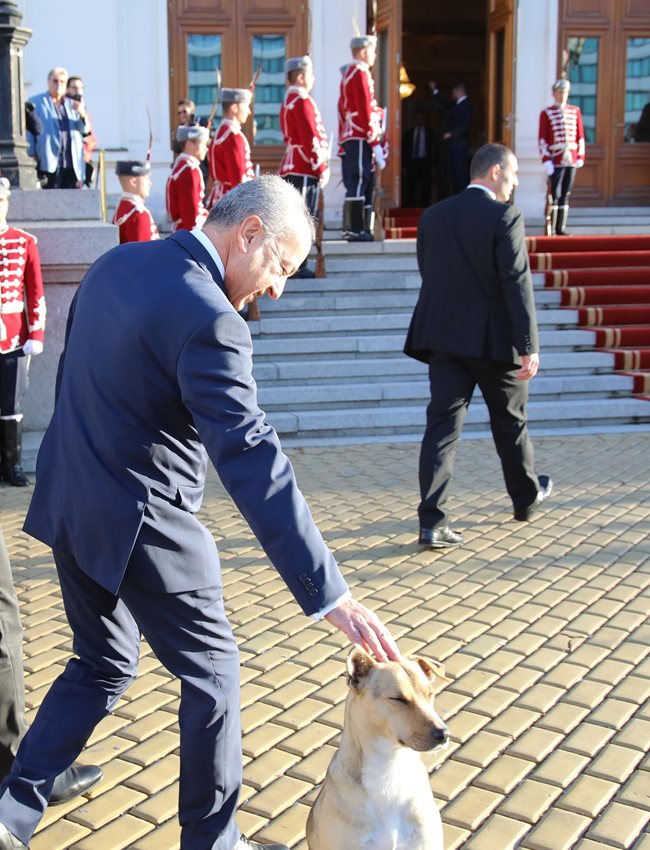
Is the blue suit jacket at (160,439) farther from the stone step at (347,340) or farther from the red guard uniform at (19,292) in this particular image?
the stone step at (347,340)

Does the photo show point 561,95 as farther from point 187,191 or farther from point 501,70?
point 187,191

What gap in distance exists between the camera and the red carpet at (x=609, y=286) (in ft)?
32.4

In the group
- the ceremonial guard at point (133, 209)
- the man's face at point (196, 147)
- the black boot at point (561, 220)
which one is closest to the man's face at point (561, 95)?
the black boot at point (561, 220)

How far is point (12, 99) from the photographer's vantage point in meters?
7.61

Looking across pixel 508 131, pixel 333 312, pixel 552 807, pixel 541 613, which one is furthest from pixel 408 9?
pixel 552 807

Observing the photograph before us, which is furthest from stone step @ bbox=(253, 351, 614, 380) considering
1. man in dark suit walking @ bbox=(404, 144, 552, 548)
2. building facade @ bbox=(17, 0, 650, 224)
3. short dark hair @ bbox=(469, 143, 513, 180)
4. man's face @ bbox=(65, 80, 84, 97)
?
building facade @ bbox=(17, 0, 650, 224)

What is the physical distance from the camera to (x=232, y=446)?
2.34 meters

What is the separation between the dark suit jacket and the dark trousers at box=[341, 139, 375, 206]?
6071 millimetres

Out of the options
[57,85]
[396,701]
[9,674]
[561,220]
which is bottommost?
[9,674]

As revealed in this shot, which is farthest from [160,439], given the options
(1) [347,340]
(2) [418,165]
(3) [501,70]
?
(2) [418,165]

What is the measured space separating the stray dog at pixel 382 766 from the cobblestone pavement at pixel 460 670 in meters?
0.62

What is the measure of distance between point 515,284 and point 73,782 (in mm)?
3391

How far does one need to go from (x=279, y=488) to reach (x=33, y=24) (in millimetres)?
12574

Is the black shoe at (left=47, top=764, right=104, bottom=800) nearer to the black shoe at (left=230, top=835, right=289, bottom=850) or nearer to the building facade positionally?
the black shoe at (left=230, top=835, right=289, bottom=850)
